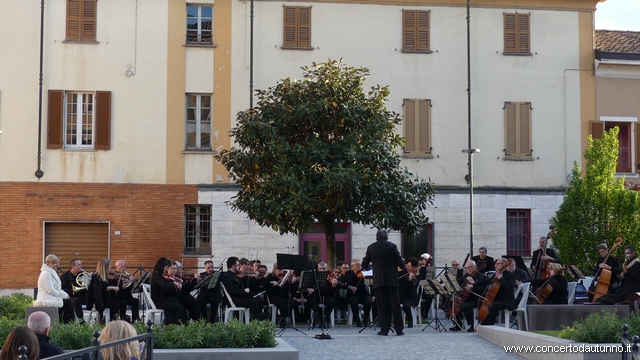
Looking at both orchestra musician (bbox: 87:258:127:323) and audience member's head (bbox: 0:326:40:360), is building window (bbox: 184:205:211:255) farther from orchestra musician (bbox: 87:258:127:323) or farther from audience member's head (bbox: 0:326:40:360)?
audience member's head (bbox: 0:326:40:360)

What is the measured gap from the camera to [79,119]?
1078 inches

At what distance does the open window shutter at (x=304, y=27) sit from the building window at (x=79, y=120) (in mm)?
5934

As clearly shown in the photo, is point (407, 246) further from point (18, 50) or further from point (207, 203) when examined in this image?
point (18, 50)

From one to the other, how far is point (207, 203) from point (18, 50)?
6980mm

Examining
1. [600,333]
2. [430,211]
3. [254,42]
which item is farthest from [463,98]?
[600,333]

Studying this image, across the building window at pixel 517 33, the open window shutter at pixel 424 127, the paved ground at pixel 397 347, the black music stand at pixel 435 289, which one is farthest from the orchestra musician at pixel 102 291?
the building window at pixel 517 33

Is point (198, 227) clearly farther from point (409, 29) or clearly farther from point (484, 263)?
point (484, 263)

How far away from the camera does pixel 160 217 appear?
89.9 feet

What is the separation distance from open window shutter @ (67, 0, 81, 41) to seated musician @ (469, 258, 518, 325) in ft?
50.5

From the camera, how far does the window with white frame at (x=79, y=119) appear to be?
89.8 feet

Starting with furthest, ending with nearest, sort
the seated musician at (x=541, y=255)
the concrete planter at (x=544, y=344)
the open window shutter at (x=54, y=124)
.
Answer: the open window shutter at (x=54, y=124) → the seated musician at (x=541, y=255) → the concrete planter at (x=544, y=344)

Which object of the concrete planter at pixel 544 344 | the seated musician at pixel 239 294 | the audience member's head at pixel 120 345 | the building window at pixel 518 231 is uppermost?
the building window at pixel 518 231

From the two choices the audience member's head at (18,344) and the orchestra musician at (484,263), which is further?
the orchestra musician at (484,263)

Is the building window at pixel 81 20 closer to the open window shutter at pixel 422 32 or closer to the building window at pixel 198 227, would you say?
the building window at pixel 198 227
